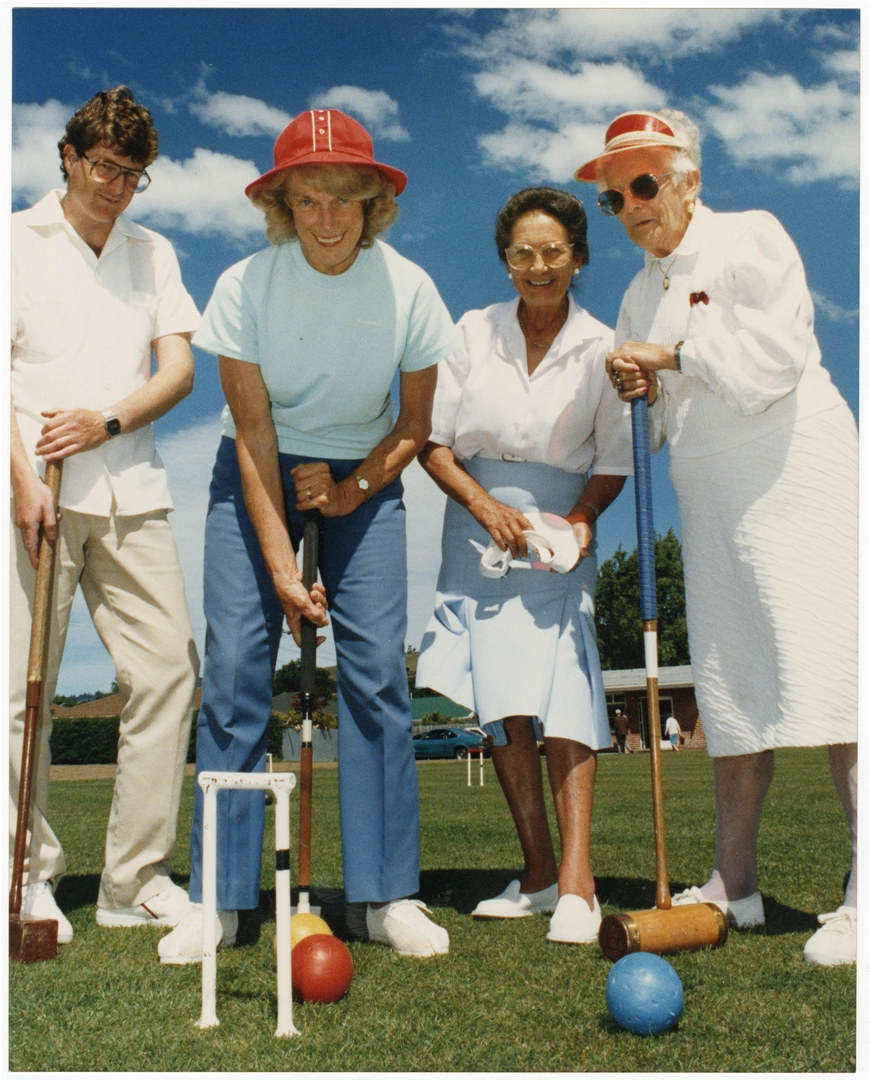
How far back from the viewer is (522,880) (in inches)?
127

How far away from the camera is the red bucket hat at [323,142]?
A: 270cm

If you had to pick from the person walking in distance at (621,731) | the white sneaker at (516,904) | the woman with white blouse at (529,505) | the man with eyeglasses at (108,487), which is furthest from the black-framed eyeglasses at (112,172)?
the person walking in distance at (621,731)

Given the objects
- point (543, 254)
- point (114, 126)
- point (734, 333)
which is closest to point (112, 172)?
point (114, 126)

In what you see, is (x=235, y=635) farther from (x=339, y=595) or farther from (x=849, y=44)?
(x=849, y=44)

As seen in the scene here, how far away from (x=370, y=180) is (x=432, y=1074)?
216 cm

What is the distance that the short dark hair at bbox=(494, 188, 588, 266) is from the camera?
10.7 ft

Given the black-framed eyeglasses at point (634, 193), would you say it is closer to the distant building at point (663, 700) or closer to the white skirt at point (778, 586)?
Result: the white skirt at point (778, 586)

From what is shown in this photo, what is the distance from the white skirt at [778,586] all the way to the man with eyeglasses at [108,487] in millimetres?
1559

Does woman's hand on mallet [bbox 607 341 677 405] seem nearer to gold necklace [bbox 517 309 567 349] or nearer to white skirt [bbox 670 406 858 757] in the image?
white skirt [bbox 670 406 858 757]

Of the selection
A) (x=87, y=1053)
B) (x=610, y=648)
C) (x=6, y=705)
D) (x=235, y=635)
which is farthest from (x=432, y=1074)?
(x=610, y=648)

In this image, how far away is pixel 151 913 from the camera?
9.98 ft

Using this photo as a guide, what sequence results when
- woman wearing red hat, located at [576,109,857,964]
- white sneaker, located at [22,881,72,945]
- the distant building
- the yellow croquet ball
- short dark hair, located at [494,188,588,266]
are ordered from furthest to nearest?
the distant building
short dark hair, located at [494,188,588,266]
white sneaker, located at [22,881,72,945]
woman wearing red hat, located at [576,109,857,964]
the yellow croquet ball

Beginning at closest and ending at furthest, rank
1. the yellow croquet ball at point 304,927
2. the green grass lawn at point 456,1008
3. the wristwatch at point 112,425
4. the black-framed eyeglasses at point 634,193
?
the green grass lawn at point 456,1008
the yellow croquet ball at point 304,927
the black-framed eyeglasses at point 634,193
the wristwatch at point 112,425

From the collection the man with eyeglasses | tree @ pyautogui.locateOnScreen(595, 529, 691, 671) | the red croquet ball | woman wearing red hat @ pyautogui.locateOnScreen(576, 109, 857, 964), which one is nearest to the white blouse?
woman wearing red hat @ pyautogui.locateOnScreen(576, 109, 857, 964)
